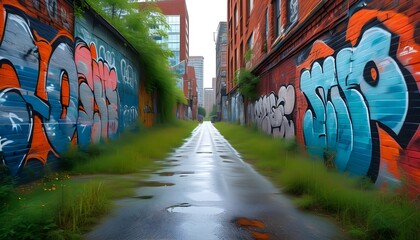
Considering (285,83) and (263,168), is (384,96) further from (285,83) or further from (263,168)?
(285,83)

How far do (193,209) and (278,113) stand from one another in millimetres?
10678

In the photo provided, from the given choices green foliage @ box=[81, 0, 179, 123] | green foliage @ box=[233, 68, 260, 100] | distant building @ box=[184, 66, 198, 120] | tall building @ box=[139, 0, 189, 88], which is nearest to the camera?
green foliage @ box=[81, 0, 179, 123]

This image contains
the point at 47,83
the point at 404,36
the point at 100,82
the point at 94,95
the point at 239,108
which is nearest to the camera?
the point at 404,36

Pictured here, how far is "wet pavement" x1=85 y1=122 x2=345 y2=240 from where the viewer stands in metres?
4.47

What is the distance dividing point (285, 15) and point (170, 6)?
241 ft

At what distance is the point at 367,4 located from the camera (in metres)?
6.95

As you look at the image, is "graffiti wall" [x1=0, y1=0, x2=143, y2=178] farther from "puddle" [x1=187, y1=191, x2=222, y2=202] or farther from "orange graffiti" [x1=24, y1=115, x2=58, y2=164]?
"puddle" [x1=187, y1=191, x2=222, y2=202]

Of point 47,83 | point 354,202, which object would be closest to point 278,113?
point 47,83

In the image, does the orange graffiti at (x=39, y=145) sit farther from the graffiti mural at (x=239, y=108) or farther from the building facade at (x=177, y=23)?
the building facade at (x=177, y=23)

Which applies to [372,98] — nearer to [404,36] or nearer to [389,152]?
[389,152]

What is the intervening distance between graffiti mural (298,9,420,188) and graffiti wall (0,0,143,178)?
21.7ft

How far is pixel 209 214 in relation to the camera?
5320 mm

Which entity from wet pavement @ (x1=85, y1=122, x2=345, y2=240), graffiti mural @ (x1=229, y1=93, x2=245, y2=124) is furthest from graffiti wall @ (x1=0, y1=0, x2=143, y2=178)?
graffiti mural @ (x1=229, y1=93, x2=245, y2=124)

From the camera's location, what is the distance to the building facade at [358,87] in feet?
17.8
